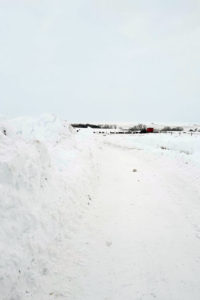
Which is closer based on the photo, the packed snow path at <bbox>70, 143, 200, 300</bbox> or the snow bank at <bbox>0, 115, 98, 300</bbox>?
the snow bank at <bbox>0, 115, 98, 300</bbox>

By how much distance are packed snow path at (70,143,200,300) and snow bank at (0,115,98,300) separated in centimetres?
42

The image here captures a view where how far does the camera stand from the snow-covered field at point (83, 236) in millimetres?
4688

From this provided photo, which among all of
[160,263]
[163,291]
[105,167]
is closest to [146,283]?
[163,291]

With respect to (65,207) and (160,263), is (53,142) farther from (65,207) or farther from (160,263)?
(160,263)

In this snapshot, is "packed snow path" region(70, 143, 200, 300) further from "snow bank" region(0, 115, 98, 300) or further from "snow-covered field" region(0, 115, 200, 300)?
"snow bank" region(0, 115, 98, 300)

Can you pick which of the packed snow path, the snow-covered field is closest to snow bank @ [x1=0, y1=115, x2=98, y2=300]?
the snow-covered field

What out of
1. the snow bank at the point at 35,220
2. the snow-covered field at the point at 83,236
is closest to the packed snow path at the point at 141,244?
the snow-covered field at the point at 83,236

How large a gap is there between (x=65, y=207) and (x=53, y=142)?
552 cm

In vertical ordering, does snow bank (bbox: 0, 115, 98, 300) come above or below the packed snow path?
above

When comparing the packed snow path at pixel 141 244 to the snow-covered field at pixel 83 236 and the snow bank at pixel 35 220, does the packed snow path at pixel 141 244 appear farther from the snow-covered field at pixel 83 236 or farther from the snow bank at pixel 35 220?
the snow bank at pixel 35 220

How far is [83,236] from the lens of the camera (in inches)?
263

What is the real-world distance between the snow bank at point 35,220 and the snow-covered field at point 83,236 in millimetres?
17

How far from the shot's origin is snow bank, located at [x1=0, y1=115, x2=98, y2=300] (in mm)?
4594

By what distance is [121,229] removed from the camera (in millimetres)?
7117
